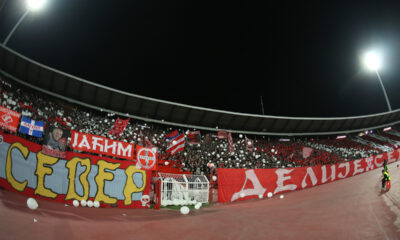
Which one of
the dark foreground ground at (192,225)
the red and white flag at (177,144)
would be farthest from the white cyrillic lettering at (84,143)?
the red and white flag at (177,144)

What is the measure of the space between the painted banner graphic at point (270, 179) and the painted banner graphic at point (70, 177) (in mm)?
5365

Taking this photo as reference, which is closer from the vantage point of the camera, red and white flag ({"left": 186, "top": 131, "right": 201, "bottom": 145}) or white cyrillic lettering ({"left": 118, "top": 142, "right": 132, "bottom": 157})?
white cyrillic lettering ({"left": 118, "top": 142, "right": 132, "bottom": 157})

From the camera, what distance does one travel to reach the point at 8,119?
1180cm

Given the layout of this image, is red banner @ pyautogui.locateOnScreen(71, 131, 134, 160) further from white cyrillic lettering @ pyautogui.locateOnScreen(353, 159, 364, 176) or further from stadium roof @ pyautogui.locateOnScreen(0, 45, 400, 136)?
white cyrillic lettering @ pyautogui.locateOnScreen(353, 159, 364, 176)

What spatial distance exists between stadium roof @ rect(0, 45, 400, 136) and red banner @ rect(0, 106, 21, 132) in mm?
12346

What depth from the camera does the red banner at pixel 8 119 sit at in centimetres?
1154

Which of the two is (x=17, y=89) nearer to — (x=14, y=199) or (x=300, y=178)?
(x=14, y=199)

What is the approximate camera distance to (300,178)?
19281 mm

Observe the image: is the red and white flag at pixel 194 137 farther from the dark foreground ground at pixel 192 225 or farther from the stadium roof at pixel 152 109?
the dark foreground ground at pixel 192 225

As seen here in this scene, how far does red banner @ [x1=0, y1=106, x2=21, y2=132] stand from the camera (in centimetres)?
1154

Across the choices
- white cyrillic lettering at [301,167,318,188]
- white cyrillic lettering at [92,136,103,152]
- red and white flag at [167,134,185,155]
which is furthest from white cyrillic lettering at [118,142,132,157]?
white cyrillic lettering at [301,167,318,188]

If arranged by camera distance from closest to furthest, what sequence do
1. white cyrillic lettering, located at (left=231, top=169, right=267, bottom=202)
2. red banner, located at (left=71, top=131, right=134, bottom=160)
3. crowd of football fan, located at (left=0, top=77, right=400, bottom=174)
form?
red banner, located at (left=71, top=131, right=134, bottom=160), white cyrillic lettering, located at (left=231, top=169, right=267, bottom=202), crowd of football fan, located at (left=0, top=77, right=400, bottom=174)

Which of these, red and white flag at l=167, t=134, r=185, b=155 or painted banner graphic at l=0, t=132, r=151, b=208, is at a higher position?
red and white flag at l=167, t=134, r=185, b=155

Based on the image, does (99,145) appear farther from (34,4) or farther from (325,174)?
(325,174)
